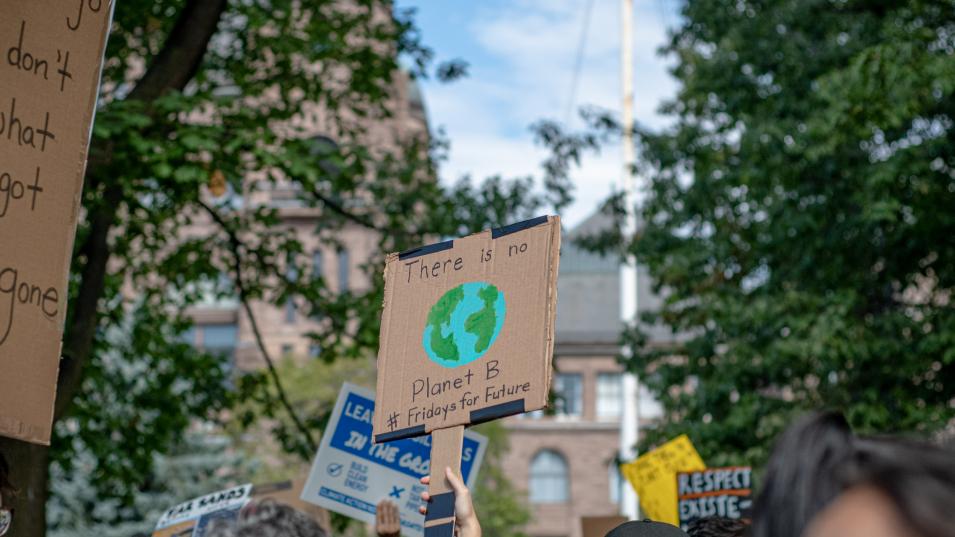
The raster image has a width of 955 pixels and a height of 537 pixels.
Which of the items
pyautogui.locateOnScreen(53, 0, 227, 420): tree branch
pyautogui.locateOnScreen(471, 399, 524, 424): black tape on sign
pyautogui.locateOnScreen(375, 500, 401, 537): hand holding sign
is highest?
pyautogui.locateOnScreen(53, 0, 227, 420): tree branch

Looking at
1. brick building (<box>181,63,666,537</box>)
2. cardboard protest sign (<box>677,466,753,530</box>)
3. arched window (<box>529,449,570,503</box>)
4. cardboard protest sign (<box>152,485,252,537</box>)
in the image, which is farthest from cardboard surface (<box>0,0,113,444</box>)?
arched window (<box>529,449,570,503</box>)

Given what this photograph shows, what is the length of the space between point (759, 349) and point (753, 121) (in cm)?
278

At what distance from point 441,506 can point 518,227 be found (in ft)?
2.87

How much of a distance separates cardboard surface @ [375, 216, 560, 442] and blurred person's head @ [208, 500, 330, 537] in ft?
3.61

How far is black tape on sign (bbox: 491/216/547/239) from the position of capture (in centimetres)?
388

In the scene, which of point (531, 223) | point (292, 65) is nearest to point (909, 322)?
point (292, 65)

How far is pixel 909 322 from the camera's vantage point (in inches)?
587

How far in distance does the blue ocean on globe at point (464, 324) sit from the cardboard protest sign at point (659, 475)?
537cm

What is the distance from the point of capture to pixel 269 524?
8.64 feet

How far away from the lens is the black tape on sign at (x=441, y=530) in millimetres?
3410

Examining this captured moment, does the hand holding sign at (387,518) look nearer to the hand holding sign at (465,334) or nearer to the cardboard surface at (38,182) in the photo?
the hand holding sign at (465,334)

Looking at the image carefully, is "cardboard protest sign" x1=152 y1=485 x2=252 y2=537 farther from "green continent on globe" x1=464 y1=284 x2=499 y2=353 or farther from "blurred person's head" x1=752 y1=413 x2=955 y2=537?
"blurred person's head" x1=752 y1=413 x2=955 y2=537

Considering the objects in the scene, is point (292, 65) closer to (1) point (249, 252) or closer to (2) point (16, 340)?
(1) point (249, 252)

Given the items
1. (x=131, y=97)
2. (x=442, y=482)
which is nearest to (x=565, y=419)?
(x=131, y=97)
